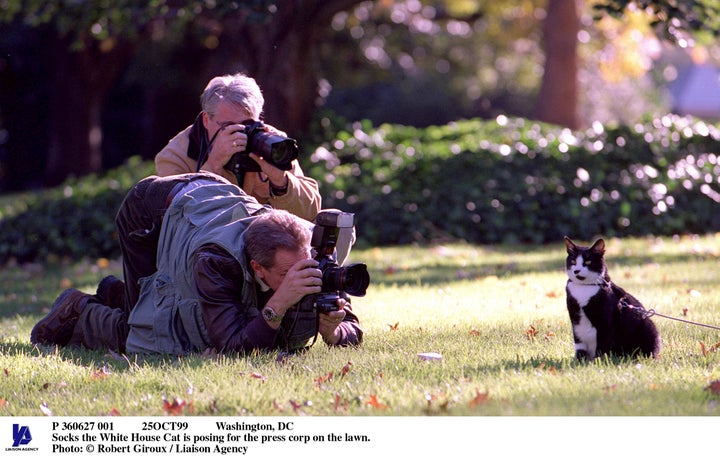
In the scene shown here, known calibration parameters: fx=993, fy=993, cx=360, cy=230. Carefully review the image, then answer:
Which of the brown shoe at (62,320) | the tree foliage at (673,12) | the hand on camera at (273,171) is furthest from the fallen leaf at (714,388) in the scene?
the tree foliage at (673,12)

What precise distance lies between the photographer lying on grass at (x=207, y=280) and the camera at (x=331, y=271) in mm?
38

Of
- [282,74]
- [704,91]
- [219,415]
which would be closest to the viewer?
[219,415]

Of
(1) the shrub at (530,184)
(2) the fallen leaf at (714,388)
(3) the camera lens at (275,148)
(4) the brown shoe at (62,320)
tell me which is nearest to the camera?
(2) the fallen leaf at (714,388)

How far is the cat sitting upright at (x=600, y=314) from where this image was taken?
436cm

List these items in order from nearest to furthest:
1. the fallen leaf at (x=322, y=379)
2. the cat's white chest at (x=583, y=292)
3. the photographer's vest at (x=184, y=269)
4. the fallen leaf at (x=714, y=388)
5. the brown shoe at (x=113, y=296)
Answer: the fallen leaf at (x=714, y=388) → the fallen leaf at (x=322, y=379) → the cat's white chest at (x=583, y=292) → the photographer's vest at (x=184, y=269) → the brown shoe at (x=113, y=296)

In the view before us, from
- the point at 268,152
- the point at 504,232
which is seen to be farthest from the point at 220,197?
the point at 504,232

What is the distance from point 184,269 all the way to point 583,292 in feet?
6.14

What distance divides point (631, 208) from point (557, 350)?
21.2 feet

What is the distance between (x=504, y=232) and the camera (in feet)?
35.1

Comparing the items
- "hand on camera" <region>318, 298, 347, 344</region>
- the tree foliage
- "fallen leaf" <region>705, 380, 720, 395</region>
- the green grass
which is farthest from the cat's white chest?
the tree foliage

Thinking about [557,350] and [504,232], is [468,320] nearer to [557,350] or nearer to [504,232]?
[557,350]

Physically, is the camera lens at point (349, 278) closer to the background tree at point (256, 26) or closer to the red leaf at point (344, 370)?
the red leaf at point (344, 370)
